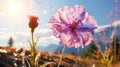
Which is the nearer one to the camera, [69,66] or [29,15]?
[29,15]

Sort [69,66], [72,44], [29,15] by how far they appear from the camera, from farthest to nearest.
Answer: [69,66], [29,15], [72,44]

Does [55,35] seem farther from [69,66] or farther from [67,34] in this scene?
[69,66]

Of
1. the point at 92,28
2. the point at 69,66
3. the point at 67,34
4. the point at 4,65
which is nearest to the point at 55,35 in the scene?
the point at 67,34

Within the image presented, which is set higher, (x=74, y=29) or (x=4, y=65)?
(x=74, y=29)

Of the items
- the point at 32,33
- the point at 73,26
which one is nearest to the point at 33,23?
the point at 32,33

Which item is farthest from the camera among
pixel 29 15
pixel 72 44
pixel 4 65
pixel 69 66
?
pixel 69 66

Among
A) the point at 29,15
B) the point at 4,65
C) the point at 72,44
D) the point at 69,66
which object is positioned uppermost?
the point at 29,15

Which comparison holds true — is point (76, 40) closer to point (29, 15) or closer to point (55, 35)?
point (55, 35)

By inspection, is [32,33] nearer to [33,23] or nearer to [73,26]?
[33,23]
